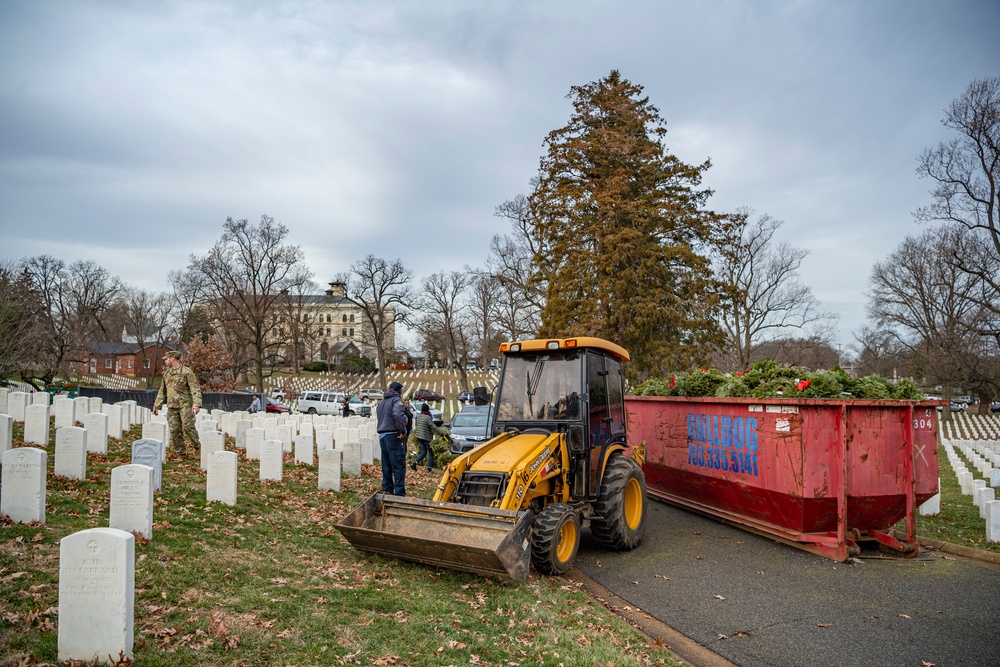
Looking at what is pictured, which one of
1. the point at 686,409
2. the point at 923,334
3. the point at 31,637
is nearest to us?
the point at 31,637

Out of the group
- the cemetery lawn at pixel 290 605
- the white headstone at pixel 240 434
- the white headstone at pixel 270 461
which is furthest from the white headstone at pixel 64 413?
the cemetery lawn at pixel 290 605

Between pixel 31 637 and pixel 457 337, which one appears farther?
pixel 457 337

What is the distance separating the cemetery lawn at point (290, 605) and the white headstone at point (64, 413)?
6227 millimetres

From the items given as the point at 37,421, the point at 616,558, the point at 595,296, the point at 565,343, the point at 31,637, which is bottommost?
the point at 616,558

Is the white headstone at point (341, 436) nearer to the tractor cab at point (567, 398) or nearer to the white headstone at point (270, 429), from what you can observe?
the white headstone at point (270, 429)

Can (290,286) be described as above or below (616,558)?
above

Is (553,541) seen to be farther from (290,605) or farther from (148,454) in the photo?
(148,454)

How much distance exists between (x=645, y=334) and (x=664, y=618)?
18745 mm

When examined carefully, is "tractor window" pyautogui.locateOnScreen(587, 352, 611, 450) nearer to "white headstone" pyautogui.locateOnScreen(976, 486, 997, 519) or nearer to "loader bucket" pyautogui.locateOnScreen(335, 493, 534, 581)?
"loader bucket" pyautogui.locateOnScreen(335, 493, 534, 581)

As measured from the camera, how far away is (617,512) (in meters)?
7.73

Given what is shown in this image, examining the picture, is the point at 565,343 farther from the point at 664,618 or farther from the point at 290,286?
the point at 290,286

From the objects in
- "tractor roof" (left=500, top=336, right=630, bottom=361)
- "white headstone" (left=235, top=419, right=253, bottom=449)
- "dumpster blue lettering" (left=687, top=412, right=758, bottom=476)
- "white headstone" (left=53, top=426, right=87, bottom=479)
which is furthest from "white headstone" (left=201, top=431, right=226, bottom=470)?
"dumpster blue lettering" (left=687, top=412, right=758, bottom=476)

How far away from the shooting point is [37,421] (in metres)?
10.5

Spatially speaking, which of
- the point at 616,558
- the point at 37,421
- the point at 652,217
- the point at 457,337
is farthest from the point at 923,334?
the point at 37,421
